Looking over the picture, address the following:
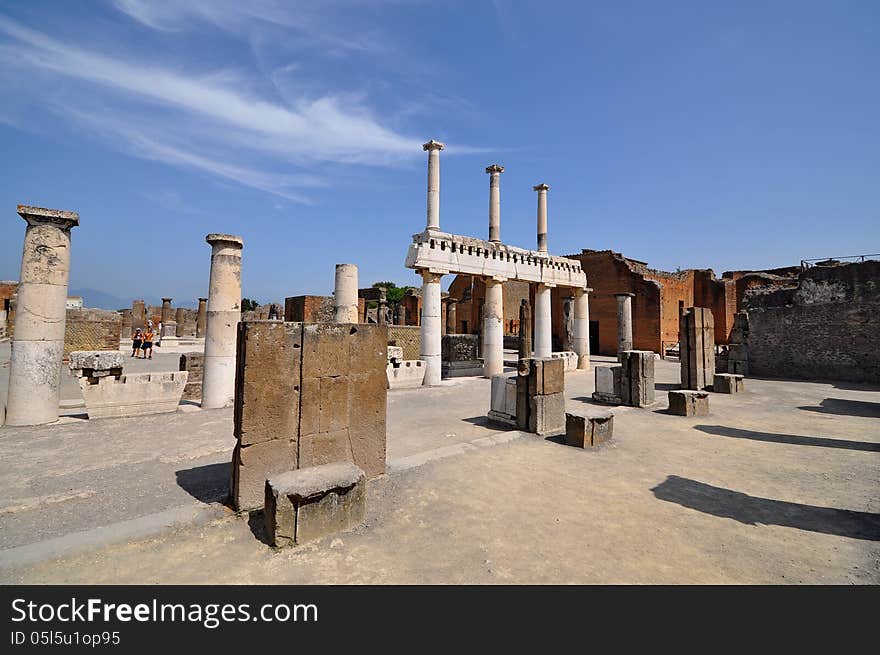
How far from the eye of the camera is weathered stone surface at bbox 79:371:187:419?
8.52 m

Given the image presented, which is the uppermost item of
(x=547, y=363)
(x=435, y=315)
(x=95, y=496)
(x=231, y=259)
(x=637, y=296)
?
(x=637, y=296)

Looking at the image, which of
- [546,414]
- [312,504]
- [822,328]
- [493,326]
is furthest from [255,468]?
[822,328]

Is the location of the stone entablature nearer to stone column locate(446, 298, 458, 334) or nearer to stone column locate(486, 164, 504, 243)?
stone column locate(486, 164, 504, 243)

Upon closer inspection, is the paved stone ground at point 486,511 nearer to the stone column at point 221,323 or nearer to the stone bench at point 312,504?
the stone bench at point 312,504

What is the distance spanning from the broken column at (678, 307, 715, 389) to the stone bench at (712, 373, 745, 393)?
353mm

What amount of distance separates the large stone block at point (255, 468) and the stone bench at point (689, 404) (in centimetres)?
817

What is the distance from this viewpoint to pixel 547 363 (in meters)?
7.29

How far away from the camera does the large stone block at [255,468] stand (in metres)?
3.88

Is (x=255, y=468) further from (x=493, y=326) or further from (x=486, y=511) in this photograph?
(x=493, y=326)

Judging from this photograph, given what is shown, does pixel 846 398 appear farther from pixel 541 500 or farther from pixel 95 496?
pixel 95 496

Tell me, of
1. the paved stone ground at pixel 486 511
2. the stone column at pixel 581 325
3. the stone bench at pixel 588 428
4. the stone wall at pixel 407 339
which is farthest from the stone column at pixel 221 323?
the stone column at pixel 581 325

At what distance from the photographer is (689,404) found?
8.66m
